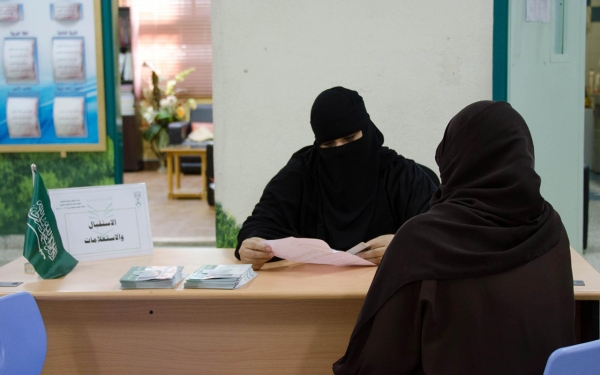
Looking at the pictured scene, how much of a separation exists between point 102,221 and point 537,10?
8.63ft

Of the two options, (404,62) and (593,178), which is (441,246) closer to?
(404,62)

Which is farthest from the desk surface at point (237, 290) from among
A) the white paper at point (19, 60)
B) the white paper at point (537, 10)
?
the white paper at point (19, 60)

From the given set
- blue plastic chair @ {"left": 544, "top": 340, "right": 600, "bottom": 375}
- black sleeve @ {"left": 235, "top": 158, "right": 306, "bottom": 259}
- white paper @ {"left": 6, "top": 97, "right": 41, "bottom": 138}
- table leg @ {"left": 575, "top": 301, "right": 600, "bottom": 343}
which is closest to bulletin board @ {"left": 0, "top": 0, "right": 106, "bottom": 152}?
white paper @ {"left": 6, "top": 97, "right": 41, "bottom": 138}

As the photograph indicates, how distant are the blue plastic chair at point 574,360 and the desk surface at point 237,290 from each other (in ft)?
2.16

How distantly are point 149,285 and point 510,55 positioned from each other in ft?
8.35

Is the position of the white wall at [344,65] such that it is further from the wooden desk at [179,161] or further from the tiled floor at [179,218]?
the wooden desk at [179,161]

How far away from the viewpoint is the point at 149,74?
1024 centimetres

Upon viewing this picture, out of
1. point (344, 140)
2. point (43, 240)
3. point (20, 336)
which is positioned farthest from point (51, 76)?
point (20, 336)

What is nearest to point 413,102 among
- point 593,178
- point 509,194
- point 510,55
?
point 510,55

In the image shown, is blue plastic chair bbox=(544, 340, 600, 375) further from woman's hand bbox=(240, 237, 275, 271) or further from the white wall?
the white wall

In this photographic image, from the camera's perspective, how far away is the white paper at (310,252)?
1.97m

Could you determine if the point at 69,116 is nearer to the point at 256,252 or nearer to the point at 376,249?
the point at 256,252

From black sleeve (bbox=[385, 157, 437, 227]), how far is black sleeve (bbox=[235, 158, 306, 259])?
0.34 m

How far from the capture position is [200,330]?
201 centimetres
